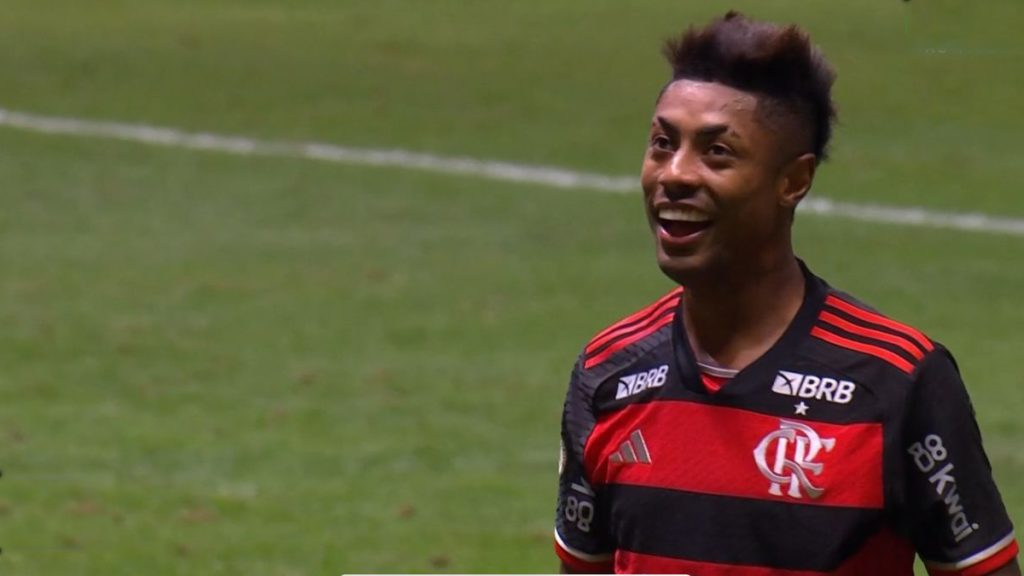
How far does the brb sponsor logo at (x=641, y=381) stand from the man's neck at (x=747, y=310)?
0.09 metres

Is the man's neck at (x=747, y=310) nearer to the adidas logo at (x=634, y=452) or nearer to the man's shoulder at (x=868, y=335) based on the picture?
the man's shoulder at (x=868, y=335)

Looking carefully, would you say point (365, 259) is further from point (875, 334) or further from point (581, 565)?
Answer: point (875, 334)

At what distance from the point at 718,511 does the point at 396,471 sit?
6769 millimetres

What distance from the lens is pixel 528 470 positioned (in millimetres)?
10719

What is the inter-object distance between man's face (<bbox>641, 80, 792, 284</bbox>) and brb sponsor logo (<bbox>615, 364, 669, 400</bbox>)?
0.21 metres

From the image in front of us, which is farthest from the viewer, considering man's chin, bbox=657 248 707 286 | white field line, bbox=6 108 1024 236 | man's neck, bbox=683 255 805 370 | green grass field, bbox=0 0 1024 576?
white field line, bbox=6 108 1024 236

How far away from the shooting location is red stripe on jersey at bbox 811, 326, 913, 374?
3.99 m

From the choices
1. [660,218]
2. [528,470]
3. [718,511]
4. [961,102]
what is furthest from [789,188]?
[961,102]

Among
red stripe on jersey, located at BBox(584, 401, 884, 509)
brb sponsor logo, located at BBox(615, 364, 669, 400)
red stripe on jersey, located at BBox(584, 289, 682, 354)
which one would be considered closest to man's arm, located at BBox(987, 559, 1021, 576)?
red stripe on jersey, located at BBox(584, 401, 884, 509)

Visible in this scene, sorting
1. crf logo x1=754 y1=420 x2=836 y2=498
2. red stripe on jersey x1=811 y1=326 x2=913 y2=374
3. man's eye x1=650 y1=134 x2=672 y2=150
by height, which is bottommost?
→ crf logo x1=754 y1=420 x2=836 y2=498

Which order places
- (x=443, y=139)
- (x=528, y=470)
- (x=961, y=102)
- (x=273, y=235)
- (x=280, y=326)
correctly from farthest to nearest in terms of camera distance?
(x=961, y=102)
(x=443, y=139)
(x=273, y=235)
(x=280, y=326)
(x=528, y=470)

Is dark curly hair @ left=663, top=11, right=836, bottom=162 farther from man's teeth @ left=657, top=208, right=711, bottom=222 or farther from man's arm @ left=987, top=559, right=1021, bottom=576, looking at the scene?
man's arm @ left=987, top=559, right=1021, bottom=576

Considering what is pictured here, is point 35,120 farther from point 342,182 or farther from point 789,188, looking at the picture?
point 789,188

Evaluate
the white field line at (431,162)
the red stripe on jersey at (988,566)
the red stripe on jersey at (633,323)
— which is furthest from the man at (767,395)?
the white field line at (431,162)
